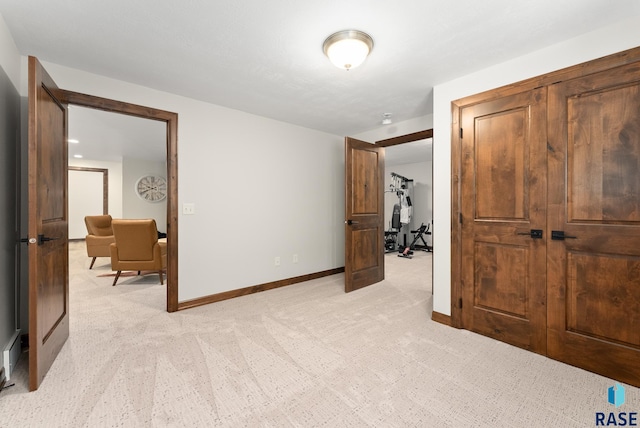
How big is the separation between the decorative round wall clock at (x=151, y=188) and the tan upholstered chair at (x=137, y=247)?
12.2ft

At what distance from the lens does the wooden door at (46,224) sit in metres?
1.65

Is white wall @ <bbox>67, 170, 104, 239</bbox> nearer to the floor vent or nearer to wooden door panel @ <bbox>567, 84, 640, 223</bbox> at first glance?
the floor vent

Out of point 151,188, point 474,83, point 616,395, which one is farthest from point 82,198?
point 616,395

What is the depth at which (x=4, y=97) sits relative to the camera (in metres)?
1.80

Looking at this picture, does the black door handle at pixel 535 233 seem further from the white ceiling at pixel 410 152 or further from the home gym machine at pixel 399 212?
the home gym machine at pixel 399 212

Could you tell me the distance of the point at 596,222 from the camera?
186cm

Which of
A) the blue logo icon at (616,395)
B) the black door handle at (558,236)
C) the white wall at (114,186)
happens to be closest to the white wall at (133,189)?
the white wall at (114,186)

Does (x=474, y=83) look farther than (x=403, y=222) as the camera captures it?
No

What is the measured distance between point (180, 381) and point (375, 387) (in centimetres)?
123

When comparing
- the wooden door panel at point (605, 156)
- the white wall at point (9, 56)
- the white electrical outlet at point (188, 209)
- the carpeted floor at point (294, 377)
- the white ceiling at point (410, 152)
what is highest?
the white ceiling at point (410, 152)

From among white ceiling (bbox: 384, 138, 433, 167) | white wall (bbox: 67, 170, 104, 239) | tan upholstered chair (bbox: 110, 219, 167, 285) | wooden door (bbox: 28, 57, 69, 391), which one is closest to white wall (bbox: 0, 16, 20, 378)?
wooden door (bbox: 28, 57, 69, 391)

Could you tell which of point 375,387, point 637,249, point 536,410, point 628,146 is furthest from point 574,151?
point 375,387

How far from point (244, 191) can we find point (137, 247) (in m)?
1.86

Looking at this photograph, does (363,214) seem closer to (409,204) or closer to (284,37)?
(284,37)
